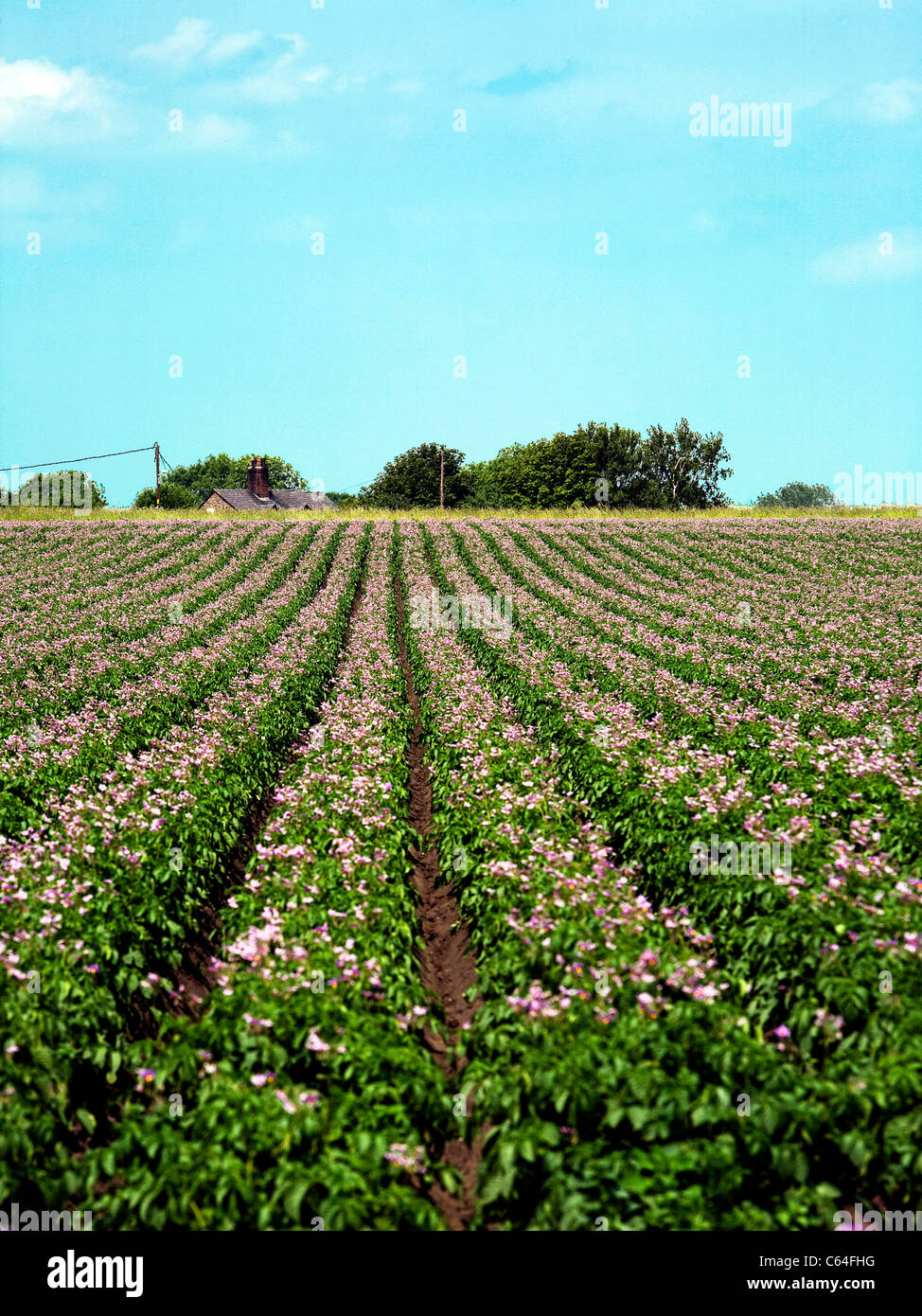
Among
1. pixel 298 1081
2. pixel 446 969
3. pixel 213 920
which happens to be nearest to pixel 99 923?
pixel 298 1081

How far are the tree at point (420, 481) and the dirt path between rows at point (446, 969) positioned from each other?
9492 centimetres

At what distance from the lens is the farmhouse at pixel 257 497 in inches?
4336

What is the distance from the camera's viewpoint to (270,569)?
129 feet

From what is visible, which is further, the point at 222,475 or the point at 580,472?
the point at 222,475

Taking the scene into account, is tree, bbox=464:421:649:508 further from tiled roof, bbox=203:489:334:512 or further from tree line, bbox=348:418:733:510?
tiled roof, bbox=203:489:334:512

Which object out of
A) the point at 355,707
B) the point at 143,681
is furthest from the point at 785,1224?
the point at 143,681

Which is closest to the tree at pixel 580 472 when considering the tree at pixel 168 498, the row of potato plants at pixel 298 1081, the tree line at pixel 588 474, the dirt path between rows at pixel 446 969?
the tree line at pixel 588 474

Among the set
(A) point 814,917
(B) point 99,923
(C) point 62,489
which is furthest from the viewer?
(C) point 62,489

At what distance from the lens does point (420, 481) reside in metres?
109

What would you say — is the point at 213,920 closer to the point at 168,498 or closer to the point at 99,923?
the point at 99,923

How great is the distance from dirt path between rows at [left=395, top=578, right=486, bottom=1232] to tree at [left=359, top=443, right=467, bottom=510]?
311ft

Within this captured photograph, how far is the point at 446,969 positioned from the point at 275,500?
113 metres
